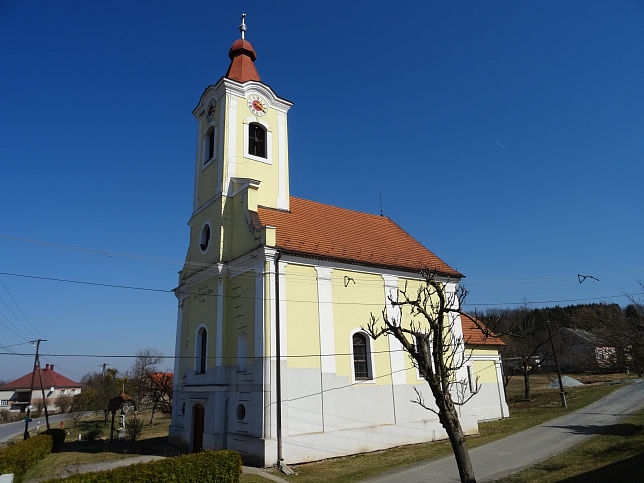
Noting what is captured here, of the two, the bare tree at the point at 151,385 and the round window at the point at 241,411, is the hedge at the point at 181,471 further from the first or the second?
the bare tree at the point at 151,385

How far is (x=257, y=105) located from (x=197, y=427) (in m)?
16.6

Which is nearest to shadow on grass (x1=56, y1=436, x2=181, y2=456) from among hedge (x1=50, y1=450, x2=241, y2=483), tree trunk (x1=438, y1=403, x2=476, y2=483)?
hedge (x1=50, y1=450, x2=241, y2=483)

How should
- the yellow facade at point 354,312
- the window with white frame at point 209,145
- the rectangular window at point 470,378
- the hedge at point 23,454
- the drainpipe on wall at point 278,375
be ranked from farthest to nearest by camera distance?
the rectangular window at point 470,378, the window with white frame at point 209,145, the yellow facade at point 354,312, the drainpipe on wall at point 278,375, the hedge at point 23,454

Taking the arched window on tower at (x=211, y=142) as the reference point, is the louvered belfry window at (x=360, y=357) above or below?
below

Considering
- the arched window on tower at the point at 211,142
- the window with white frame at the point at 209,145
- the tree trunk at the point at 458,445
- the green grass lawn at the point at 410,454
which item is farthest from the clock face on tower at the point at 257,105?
the tree trunk at the point at 458,445

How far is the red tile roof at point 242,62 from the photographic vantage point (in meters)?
24.1

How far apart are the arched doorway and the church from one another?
0.19 feet

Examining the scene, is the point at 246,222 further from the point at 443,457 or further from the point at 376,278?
the point at 443,457

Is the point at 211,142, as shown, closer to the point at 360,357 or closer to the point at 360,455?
the point at 360,357

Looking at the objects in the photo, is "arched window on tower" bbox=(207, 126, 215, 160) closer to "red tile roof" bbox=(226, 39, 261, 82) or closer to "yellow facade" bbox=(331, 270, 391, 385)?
"red tile roof" bbox=(226, 39, 261, 82)

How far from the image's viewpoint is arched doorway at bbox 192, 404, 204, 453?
1898cm

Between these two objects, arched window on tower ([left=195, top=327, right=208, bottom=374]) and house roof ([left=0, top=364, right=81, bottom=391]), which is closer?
arched window on tower ([left=195, top=327, right=208, bottom=374])

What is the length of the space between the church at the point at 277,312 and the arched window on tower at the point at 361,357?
5 cm

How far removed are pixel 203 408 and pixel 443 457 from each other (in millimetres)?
10448
